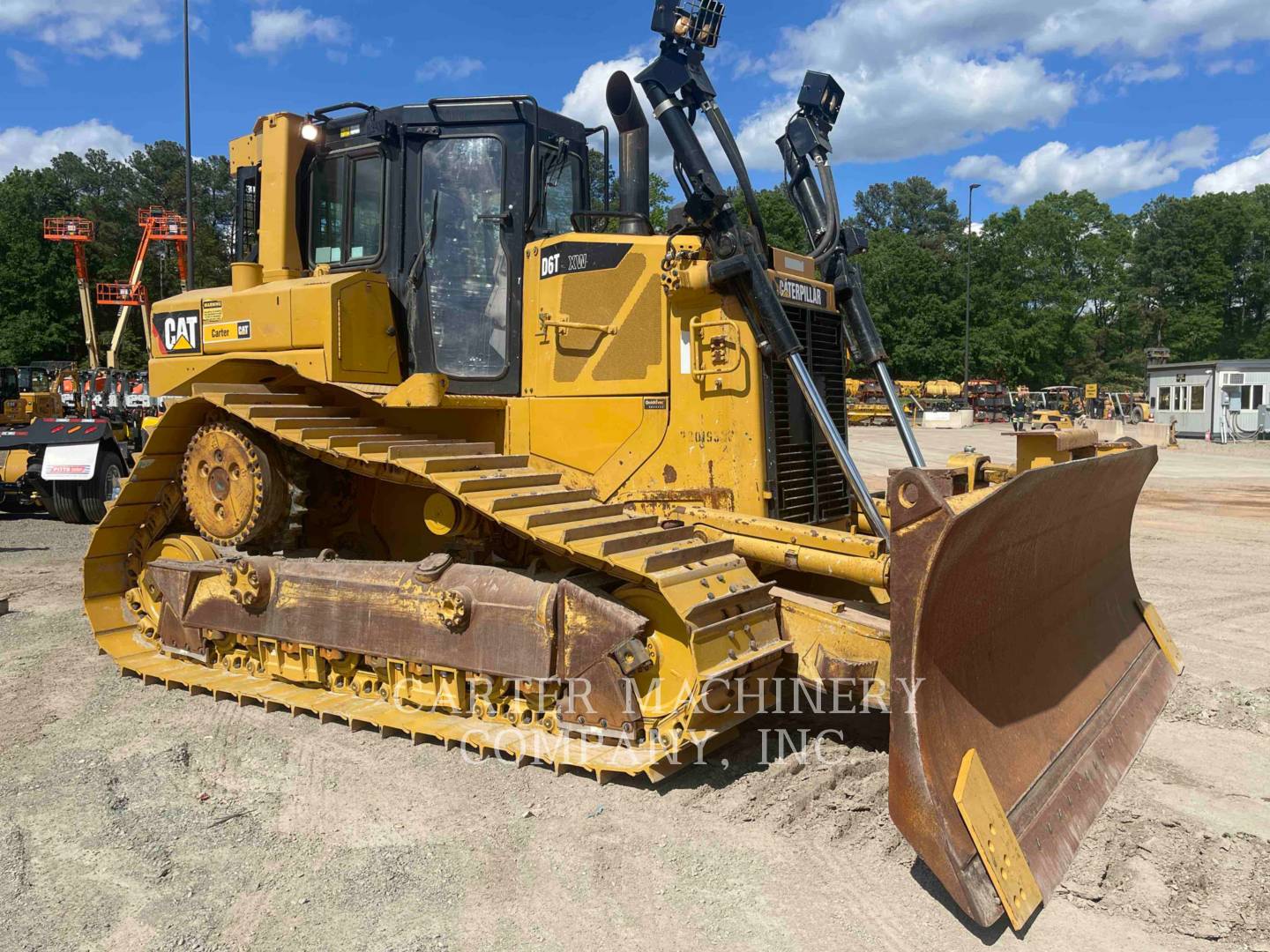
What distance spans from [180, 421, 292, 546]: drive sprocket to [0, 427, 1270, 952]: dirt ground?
111 cm

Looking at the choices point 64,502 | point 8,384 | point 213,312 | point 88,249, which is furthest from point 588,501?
point 88,249

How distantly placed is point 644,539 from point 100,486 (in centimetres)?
1251

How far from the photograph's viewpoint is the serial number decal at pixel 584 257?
5254mm

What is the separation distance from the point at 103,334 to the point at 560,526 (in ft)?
195

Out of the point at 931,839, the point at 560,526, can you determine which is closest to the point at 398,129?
the point at 560,526

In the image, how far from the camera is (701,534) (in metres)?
4.84

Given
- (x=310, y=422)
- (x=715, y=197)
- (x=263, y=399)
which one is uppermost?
(x=715, y=197)

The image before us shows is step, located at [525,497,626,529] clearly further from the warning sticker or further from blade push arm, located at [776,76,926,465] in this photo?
the warning sticker

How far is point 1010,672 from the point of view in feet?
13.9

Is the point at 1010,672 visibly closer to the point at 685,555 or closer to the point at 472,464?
the point at 685,555

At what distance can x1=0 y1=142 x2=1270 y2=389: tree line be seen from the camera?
54438 mm

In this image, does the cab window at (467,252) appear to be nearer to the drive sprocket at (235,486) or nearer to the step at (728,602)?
the drive sprocket at (235,486)

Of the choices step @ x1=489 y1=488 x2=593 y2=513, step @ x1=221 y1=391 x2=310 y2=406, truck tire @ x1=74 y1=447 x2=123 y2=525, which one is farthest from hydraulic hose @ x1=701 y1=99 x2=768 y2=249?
truck tire @ x1=74 y1=447 x2=123 y2=525

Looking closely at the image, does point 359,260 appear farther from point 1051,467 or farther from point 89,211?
point 89,211
